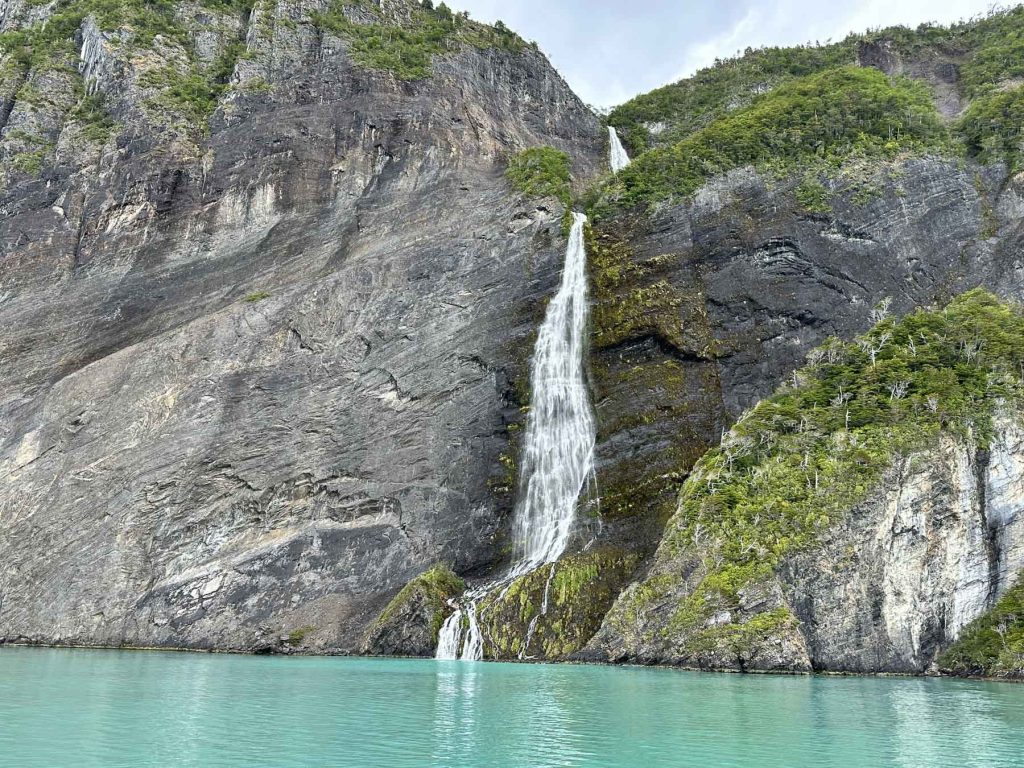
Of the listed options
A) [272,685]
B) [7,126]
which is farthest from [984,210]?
[7,126]

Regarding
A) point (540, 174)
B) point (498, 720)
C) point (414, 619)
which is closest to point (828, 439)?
point (414, 619)

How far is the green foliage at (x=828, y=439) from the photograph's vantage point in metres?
26.1

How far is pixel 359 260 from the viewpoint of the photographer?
139 feet

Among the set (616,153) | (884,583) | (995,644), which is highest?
(616,153)

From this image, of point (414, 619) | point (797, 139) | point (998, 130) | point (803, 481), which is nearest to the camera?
point (803, 481)

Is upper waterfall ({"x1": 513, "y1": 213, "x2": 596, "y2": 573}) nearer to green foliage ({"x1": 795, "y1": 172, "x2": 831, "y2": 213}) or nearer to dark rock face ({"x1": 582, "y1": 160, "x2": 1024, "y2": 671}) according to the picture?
dark rock face ({"x1": 582, "y1": 160, "x2": 1024, "y2": 671})

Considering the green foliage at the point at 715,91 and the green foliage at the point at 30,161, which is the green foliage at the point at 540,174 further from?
the green foliage at the point at 30,161

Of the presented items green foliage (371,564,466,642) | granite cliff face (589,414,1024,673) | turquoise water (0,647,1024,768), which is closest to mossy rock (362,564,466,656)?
green foliage (371,564,466,642)

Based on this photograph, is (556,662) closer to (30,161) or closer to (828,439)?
Answer: (828,439)

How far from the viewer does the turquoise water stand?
37.7 ft

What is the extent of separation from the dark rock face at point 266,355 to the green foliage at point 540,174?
107 centimetres

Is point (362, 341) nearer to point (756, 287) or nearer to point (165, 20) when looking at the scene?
point (756, 287)

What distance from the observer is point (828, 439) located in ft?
92.5

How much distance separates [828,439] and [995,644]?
7.48 m
